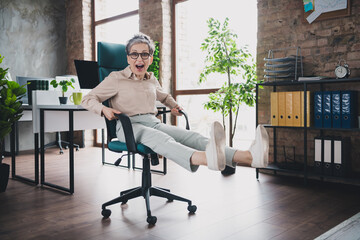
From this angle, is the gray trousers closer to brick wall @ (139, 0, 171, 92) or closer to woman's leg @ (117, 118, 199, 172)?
woman's leg @ (117, 118, 199, 172)

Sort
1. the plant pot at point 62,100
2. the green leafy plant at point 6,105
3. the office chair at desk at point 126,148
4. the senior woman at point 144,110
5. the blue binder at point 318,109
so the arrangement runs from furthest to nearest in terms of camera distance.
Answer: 1. the plant pot at point 62,100
2. the blue binder at point 318,109
3. the green leafy plant at point 6,105
4. the office chair at desk at point 126,148
5. the senior woman at point 144,110

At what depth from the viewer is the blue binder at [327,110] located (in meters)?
3.07

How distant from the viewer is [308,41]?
349 centimetres

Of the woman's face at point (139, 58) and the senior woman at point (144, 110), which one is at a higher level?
the woman's face at point (139, 58)

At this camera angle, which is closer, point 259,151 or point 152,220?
point 259,151

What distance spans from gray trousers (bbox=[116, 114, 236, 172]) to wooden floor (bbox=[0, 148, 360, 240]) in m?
0.45

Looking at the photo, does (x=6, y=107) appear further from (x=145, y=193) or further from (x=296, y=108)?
(x=296, y=108)

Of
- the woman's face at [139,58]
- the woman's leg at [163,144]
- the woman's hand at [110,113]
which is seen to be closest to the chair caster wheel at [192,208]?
the woman's leg at [163,144]

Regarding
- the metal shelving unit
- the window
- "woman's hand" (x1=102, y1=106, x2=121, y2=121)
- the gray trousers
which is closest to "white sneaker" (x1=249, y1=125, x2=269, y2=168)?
the gray trousers

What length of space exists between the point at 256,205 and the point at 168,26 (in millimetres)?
3246

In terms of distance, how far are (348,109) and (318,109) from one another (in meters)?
0.26

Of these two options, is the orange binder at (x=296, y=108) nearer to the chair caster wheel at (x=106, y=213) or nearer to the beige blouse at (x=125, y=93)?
the beige blouse at (x=125, y=93)

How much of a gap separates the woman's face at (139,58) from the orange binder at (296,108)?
5.14 ft

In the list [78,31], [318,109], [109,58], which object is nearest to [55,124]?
[109,58]
